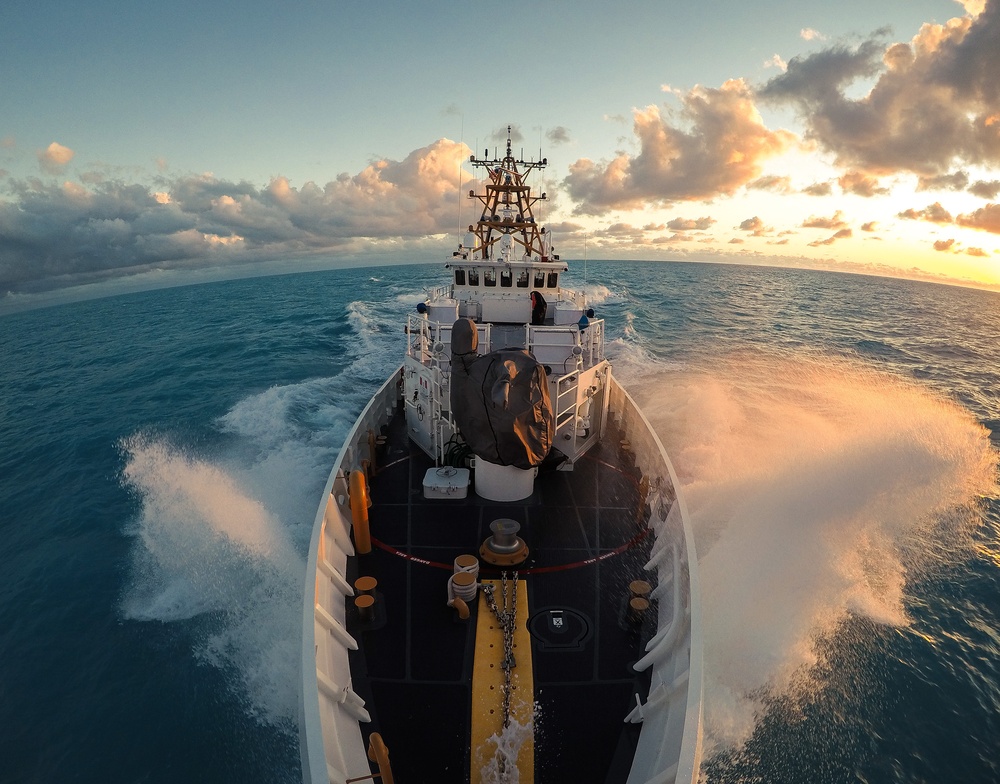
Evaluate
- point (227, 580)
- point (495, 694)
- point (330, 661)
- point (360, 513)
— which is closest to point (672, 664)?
point (495, 694)

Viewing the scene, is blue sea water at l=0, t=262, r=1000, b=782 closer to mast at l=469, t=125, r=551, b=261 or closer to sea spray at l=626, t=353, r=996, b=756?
sea spray at l=626, t=353, r=996, b=756

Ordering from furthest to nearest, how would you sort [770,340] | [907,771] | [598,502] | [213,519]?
1. [770,340]
2. [213,519]
3. [598,502]
4. [907,771]

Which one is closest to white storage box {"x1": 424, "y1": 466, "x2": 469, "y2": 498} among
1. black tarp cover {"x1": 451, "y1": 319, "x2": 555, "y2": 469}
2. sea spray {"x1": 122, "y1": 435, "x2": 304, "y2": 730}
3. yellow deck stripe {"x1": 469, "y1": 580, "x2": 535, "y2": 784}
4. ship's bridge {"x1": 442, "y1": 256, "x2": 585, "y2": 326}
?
black tarp cover {"x1": 451, "y1": 319, "x2": 555, "y2": 469}

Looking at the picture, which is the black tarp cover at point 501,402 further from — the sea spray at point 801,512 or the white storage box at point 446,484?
the sea spray at point 801,512

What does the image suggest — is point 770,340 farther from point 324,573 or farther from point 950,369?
point 324,573

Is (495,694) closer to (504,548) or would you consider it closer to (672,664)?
(672,664)

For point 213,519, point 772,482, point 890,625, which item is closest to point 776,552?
point 890,625

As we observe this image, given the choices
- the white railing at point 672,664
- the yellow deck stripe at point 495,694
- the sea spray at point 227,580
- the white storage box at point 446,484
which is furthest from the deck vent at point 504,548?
the sea spray at point 227,580

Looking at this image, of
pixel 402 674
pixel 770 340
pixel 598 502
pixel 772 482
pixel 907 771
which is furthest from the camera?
pixel 770 340
